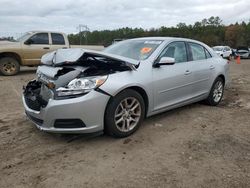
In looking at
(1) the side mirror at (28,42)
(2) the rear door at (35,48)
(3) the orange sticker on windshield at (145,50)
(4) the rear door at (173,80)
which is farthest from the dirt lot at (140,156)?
(1) the side mirror at (28,42)

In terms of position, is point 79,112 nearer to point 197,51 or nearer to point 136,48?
point 136,48

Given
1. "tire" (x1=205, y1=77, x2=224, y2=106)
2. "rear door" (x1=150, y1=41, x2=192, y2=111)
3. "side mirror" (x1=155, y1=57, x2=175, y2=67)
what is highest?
"side mirror" (x1=155, y1=57, x2=175, y2=67)

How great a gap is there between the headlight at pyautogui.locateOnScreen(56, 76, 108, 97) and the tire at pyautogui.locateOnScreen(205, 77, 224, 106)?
3206 millimetres

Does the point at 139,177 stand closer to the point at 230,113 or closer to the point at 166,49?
the point at 166,49

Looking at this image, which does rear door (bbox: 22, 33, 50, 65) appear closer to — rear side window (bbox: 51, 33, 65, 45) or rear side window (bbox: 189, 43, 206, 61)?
rear side window (bbox: 51, 33, 65, 45)

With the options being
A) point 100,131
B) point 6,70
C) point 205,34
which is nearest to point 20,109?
point 100,131

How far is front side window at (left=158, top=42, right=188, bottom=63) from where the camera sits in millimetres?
5609

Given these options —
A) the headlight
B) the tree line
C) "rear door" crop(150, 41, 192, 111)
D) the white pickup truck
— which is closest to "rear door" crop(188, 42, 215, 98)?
"rear door" crop(150, 41, 192, 111)

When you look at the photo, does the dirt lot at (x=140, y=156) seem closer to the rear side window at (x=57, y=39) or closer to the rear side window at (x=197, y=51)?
the rear side window at (x=197, y=51)

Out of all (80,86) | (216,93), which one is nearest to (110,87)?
(80,86)

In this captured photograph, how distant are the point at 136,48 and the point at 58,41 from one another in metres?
9.04

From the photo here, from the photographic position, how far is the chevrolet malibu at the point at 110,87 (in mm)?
4289

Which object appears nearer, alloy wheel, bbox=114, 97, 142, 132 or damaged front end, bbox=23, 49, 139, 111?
damaged front end, bbox=23, 49, 139, 111

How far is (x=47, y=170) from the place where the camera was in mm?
3754
